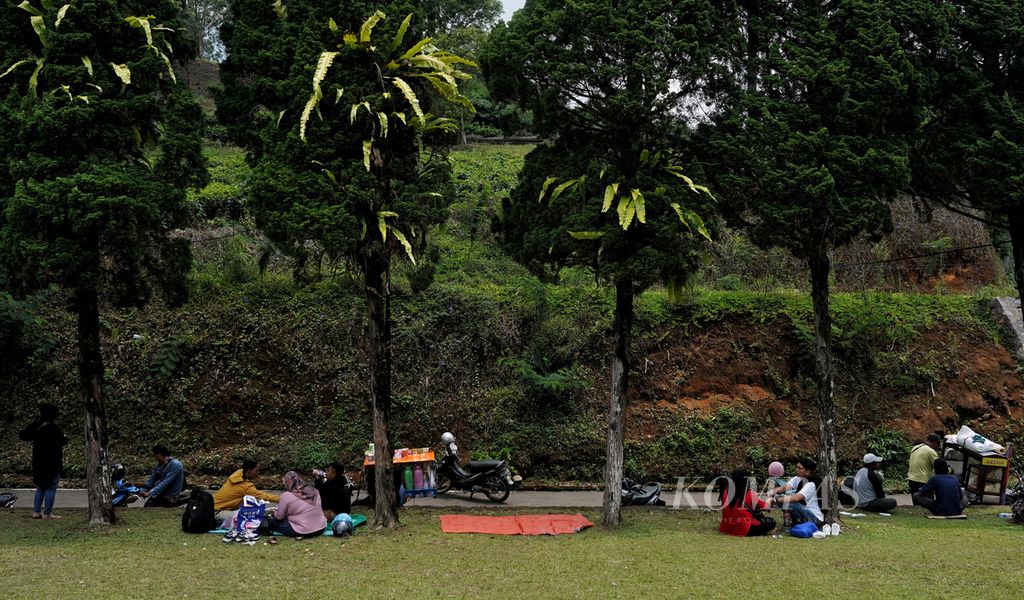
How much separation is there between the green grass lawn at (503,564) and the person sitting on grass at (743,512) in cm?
38

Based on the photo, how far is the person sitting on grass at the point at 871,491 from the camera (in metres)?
14.8

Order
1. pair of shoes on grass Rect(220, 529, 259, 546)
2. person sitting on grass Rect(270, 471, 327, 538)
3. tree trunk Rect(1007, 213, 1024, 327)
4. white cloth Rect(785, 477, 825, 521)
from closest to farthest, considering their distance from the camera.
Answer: pair of shoes on grass Rect(220, 529, 259, 546), person sitting on grass Rect(270, 471, 327, 538), white cloth Rect(785, 477, 825, 521), tree trunk Rect(1007, 213, 1024, 327)

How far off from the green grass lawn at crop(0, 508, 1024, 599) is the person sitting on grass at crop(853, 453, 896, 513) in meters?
1.69

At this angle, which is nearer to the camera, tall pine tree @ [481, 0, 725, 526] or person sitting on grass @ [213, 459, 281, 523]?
person sitting on grass @ [213, 459, 281, 523]

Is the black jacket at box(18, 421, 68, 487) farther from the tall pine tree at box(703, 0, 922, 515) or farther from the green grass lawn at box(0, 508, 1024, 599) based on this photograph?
the tall pine tree at box(703, 0, 922, 515)

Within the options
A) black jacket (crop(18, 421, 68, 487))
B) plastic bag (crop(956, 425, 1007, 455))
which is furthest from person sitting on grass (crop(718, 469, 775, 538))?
black jacket (crop(18, 421, 68, 487))

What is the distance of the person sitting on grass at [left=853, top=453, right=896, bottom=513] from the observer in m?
14.8

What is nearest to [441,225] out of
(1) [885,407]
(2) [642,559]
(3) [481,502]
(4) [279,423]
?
(3) [481,502]

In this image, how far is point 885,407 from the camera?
789 inches

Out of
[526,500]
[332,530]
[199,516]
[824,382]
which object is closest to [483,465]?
[526,500]

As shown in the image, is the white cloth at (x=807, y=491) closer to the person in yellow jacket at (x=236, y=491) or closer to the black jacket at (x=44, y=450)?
the person in yellow jacket at (x=236, y=491)

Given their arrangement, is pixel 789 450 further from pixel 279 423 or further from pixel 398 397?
pixel 279 423

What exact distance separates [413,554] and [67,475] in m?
9.60

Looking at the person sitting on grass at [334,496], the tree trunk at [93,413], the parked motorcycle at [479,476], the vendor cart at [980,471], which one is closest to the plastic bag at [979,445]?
the vendor cart at [980,471]
